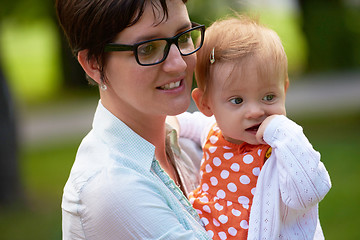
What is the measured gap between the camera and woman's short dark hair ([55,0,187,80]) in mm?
2334

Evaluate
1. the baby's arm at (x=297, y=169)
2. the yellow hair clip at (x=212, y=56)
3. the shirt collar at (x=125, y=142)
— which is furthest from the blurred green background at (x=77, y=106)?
the shirt collar at (x=125, y=142)

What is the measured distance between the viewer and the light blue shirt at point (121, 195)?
223cm

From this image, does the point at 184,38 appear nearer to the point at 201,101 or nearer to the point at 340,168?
the point at 201,101

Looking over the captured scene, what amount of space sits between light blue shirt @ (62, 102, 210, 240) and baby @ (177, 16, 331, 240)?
0.19 meters

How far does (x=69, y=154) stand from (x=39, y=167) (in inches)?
25.0

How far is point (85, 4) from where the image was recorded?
2.42 metres

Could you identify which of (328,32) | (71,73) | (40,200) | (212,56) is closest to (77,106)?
(71,73)

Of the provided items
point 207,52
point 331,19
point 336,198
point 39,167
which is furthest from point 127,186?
point 331,19

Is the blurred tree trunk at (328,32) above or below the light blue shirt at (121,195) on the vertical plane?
below

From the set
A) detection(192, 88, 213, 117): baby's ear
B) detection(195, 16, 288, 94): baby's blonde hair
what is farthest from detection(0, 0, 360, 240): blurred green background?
detection(192, 88, 213, 117): baby's ear

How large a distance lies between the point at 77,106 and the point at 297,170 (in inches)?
534

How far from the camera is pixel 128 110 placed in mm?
2611

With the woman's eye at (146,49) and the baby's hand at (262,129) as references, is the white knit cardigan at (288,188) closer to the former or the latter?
the baby's hand at (262,129)

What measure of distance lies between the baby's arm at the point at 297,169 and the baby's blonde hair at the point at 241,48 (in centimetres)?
30
